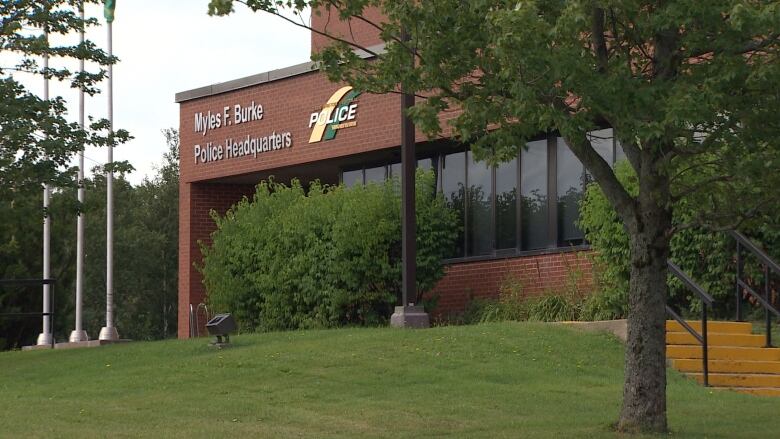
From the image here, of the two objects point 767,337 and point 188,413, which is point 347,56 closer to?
point 188,413

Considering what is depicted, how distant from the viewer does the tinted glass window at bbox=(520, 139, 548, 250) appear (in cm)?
2334

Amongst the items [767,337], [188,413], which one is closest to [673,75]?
[188,413]

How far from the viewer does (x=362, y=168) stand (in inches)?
1060

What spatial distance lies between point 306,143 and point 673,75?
50.5ft

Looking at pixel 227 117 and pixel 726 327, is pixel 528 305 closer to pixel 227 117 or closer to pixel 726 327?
pixel 726 327

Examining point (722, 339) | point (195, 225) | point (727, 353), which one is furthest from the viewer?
point (195, 225)

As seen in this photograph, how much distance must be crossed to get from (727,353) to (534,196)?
691cm

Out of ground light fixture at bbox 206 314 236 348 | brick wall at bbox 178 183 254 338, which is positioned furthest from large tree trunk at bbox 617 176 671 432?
brick wall at bbox 178 183 254 338

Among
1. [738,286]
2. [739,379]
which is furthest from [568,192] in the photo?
[739,379]

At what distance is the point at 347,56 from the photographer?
40.8 ft

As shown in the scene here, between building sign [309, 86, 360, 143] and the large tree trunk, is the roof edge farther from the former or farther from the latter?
the large tree trunk

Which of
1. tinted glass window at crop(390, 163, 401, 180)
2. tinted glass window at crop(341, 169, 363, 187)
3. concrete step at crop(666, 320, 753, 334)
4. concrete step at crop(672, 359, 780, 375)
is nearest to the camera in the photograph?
concrete step at crop(672, 359, 780, 375)

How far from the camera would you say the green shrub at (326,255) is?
22.2 m

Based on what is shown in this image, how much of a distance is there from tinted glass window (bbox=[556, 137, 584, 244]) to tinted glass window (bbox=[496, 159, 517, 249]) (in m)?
1.07
